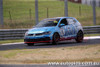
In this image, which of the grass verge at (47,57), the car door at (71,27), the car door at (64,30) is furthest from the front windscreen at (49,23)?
the grass verge at (47,57)

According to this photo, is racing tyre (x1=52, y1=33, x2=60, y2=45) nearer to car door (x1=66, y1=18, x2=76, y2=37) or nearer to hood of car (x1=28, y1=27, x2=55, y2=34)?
hood of car (x1=28, y1=27, x2=55, y2=34)

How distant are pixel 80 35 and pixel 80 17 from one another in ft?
78.4

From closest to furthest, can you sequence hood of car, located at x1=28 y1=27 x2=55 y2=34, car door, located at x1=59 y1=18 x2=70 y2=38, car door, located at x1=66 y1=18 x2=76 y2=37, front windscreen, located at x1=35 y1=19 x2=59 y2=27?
hood of car, located at x1=28 y1=27 x2=55 y2=34 < car door, located at x1=59 y1=18 x2=70 y2=38 < front windscreen, located at x1=35 y1=19 x2=59 y2=27 < car door, located at x1=66 y1=18 x2=76 y2=37

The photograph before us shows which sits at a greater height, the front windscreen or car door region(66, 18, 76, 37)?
the front windscreen

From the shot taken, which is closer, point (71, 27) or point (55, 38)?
point (55, 38)

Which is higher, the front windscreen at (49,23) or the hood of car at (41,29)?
the front windscreen at (49,23)

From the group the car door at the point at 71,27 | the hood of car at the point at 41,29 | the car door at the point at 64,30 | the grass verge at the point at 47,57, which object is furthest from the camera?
the car door at the point at 71,27

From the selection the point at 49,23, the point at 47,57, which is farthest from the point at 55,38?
the point at 47,57

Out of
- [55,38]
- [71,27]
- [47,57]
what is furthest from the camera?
[71,27]

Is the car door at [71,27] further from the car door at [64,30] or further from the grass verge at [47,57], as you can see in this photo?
the grass verge at [47,57]

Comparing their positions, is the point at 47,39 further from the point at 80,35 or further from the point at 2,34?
the point at 2,34

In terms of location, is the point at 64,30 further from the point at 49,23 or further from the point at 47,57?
the point at 47,57

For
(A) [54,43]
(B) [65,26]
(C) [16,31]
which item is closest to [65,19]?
(B) [65,26]

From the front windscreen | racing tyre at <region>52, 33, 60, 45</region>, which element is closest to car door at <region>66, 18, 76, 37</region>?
the front windscreen
